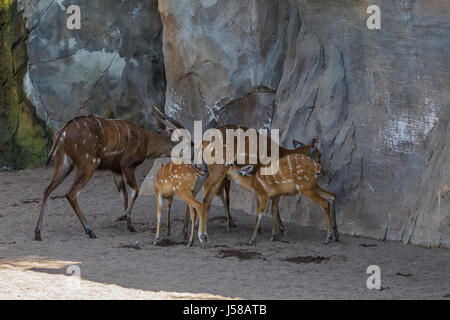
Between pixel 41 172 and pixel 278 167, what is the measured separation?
538cm

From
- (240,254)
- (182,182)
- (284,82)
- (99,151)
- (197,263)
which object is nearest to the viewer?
(197,263)

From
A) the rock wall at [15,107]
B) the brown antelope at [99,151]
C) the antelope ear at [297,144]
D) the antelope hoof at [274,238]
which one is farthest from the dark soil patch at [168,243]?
the rock wall at [15,107]

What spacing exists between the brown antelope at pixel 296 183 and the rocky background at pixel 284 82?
1.56ft

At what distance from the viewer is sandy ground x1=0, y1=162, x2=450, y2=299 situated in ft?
18.4

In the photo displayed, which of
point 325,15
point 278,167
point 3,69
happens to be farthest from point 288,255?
point 3,69

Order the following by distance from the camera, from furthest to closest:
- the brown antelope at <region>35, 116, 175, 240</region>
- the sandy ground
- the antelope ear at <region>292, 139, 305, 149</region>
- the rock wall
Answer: the rock wall, the antelope ear at <region>292, 139, 305, 149</region>, the brown antelope at <region>35, 116, 175, 240</region>, the sandy ground

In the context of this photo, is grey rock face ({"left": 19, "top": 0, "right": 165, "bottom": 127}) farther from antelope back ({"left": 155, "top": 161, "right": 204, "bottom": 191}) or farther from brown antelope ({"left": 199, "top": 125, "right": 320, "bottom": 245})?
antelope back ({"left": 155, "top": 161, "right": 204, "bottom": 191})

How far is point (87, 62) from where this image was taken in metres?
11.9

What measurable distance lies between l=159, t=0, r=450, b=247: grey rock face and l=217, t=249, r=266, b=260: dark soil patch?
4.17 feet

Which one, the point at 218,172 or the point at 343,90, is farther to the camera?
the point at 343,90

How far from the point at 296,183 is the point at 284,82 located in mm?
2116

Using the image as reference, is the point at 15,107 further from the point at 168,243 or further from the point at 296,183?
the point at 296,183

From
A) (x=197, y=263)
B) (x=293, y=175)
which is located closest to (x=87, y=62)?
(x=293, y=175)

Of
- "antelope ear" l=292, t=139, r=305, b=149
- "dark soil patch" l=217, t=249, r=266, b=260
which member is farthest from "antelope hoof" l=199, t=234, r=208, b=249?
"antelope ear" l=292, t=139, r=305, b=149
